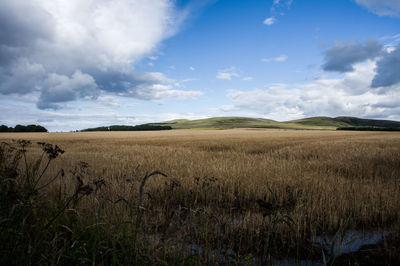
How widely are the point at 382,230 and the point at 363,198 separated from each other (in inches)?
51.9

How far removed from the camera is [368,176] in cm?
770

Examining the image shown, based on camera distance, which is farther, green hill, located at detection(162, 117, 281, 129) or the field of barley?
green hill, located at detection(162, 117, 281, 129)

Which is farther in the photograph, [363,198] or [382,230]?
[363,198]

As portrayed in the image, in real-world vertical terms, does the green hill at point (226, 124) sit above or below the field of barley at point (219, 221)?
above

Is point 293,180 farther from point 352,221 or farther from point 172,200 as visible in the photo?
point 172,200

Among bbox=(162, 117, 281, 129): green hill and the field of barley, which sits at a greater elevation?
bbox=(162, 117, 281, 129): green hill

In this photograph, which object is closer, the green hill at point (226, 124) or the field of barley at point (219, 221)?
the field of barley at point (219, 221)

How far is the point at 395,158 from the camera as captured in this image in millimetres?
10492

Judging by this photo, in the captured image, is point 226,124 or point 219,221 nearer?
point 219,221

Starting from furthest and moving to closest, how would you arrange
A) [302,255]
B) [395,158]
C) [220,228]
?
1. [395,158]
2. [220,228]
3. [302,255]

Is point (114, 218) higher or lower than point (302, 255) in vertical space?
higher

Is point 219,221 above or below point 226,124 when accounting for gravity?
below

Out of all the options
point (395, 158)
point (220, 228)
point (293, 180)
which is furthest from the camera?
point (395, 158)

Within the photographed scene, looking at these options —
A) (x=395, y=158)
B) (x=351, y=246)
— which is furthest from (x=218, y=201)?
(x=395, y=158)
